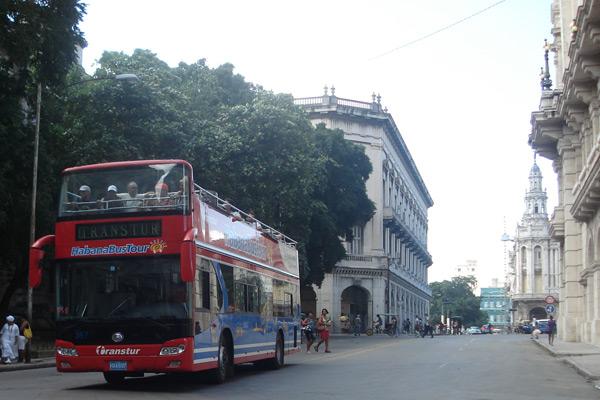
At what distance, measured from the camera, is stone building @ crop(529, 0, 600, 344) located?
29.9 m

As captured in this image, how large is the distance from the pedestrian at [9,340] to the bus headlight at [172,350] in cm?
1400

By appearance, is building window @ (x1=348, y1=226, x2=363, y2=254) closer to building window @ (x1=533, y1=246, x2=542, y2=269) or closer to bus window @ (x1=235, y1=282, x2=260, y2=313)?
bus window @ (x1=235, y1=282, x2=260, y2=313)

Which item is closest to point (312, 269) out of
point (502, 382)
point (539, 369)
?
point (539, 369)

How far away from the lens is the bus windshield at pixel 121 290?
48.2 feet

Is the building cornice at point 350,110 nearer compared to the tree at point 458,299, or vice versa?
the building cornice at point 350,110

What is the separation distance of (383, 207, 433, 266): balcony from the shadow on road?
5521 centimetres

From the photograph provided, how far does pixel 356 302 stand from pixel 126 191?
60.0 meters

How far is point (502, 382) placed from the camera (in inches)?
696

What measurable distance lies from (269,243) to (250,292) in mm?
2972

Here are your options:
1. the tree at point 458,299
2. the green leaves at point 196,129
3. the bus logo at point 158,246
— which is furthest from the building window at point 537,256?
the bus logo at point 158,246

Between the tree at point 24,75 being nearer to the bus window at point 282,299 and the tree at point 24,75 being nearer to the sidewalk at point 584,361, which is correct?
the bus window at point 282,299

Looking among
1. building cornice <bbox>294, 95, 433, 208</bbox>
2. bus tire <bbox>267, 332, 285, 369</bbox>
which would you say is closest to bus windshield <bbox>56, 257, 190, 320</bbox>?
bus tire <bbox>267, 332, 285, 369</bbox>

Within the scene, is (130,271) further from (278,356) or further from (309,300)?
(309,300)

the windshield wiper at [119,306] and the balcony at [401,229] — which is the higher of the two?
the balcony at [401,229]
